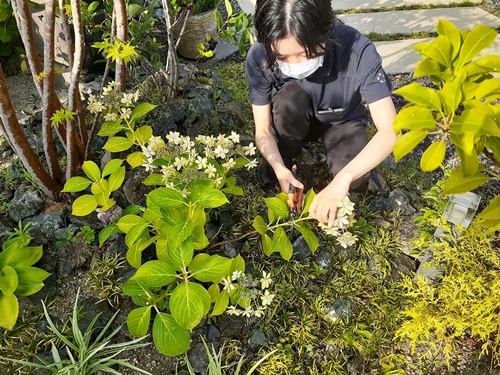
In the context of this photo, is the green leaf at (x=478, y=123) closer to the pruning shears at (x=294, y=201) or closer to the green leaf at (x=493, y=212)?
the green leaf at (x=493, y=212)

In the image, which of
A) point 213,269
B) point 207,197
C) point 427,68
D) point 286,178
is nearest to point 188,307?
point 213,269

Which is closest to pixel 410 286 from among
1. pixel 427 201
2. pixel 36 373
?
pixel 427 201

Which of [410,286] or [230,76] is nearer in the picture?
[410,286]

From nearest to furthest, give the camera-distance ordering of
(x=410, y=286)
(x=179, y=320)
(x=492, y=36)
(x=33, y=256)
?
(x=492, y=36) → (x=179, y=320) → (x=33, y=256) → (x=410, y=286)

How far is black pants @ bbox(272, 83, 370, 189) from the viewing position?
2107 mm

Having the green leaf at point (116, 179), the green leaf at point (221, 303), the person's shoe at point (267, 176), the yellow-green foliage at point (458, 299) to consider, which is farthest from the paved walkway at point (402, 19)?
the green leaf at point (221, 303)

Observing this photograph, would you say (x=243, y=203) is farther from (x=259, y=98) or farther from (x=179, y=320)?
(x=179, y=320)

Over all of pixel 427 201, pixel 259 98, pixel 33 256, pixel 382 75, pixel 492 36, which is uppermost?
pixel 492 36

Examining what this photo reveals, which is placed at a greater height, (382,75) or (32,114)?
(382,75)

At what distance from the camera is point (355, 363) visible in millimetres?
1784

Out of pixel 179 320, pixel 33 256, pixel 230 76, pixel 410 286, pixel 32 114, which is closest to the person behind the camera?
pixel 179 320

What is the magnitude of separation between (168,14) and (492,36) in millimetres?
1923

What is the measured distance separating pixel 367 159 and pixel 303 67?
1.61ft

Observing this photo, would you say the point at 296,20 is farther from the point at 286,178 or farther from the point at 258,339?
the point at 258,339
